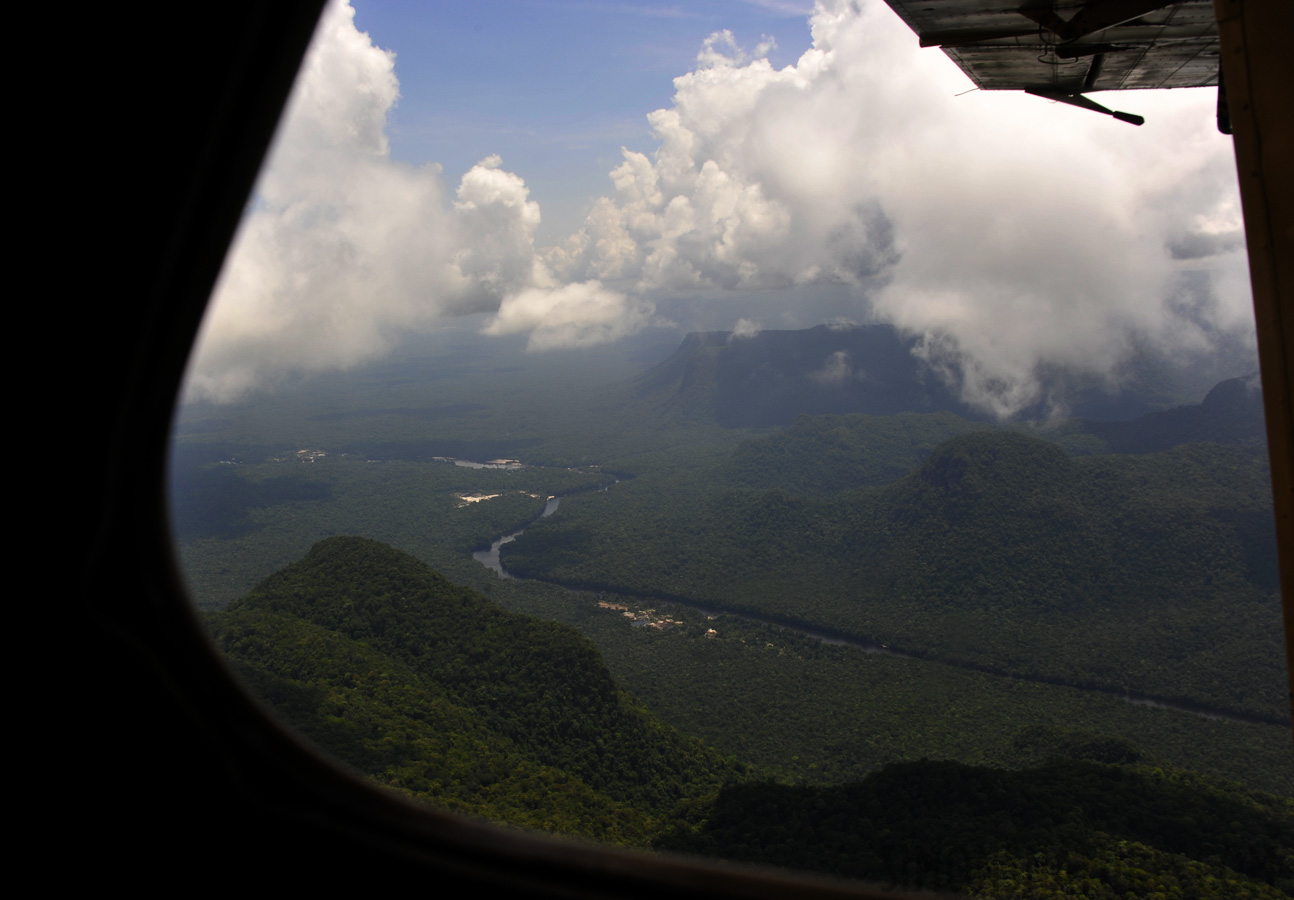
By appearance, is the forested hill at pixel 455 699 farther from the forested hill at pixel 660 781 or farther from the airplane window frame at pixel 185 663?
the airplane window frame at pixel 185 663

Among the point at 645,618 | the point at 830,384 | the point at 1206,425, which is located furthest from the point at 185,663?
the point at 830,384

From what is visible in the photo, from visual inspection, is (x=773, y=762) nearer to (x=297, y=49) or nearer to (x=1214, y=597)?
(x=297, y=49)

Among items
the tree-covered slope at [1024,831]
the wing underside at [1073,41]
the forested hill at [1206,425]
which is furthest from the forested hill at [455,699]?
the forested hill at [1206,425]

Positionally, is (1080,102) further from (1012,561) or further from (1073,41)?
(1012,561)

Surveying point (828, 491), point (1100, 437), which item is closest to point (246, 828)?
point (828, 491)

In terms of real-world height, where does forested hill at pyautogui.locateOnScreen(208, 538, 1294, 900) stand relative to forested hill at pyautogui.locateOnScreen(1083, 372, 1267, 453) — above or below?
below

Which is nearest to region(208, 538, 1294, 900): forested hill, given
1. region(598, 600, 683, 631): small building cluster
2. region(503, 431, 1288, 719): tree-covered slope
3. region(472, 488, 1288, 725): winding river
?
region(472, 488, 1288, 725): winding river

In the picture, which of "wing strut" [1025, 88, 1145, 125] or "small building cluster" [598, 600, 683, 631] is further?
"small building cluster" [598, 600, 683, 631]

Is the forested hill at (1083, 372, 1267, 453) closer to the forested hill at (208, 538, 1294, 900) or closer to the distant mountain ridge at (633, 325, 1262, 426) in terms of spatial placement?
the distant mountain ridge at (633, 325, 1262, 426)
